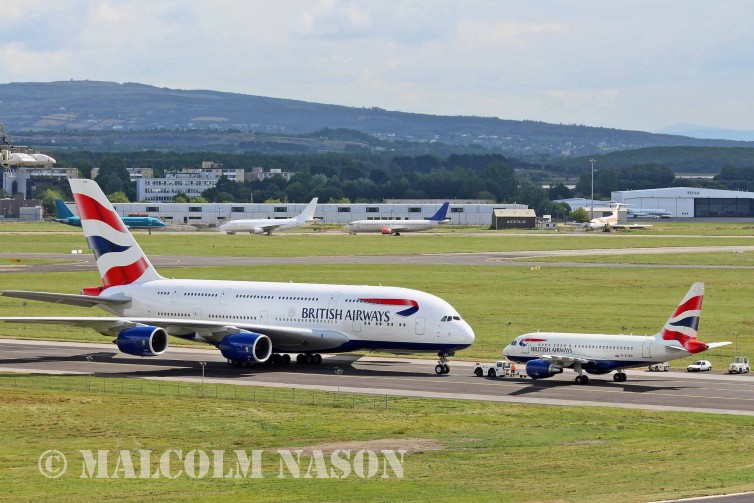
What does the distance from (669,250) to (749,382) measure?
4804 inches

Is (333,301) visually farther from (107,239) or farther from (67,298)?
(107,239)

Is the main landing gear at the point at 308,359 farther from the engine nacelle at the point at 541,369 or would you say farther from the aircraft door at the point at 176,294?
the engine nacelle at the point at 541,369

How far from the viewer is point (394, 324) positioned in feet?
254

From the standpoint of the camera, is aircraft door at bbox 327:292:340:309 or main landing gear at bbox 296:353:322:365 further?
main landing gear at bbox 296:353:322:365

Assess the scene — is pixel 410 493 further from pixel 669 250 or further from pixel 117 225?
pixel 669 250

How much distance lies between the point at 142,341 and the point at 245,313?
809 cm

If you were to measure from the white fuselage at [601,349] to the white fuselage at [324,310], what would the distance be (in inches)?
137

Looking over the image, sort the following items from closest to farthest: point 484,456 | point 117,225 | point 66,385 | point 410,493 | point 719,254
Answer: point 410,493
point 484,456
point 66,385
point 117,225
point 719,254

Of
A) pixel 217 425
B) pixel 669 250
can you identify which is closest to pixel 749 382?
pixel 217 425

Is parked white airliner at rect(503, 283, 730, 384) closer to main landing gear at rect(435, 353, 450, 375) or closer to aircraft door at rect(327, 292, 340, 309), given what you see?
main landing gear at rect(435, 353, 450, 375)

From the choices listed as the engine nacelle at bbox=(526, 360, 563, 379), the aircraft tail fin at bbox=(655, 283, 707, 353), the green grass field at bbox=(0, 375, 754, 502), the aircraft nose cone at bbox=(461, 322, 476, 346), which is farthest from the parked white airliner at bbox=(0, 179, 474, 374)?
the aircraft tail fin at bbox=(655, 283, 707, 353)

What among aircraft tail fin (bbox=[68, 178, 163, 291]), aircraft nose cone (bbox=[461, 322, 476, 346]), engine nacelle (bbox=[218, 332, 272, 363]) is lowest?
engine nacelle (bbox=[218, 332, 272, 363])

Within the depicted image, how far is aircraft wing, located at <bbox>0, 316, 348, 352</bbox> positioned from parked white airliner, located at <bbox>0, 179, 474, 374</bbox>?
6 centimetres

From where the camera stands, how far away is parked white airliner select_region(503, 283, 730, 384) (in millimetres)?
72125
